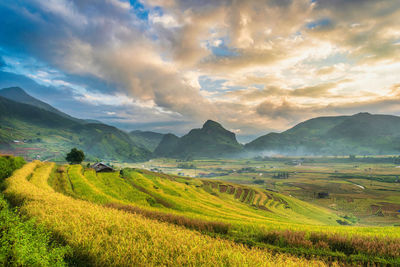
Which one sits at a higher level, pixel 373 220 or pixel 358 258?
pixel 358 258

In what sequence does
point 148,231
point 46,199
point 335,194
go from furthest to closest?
point 335,194, point 46,199, point 148,231

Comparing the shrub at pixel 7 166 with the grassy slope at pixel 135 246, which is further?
the shrub at pixel 7 166

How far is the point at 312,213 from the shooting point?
9088 cm

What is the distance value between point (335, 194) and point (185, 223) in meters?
177

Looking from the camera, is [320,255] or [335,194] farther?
[335,194]

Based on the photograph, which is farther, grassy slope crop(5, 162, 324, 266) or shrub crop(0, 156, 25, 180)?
shrub crop(0, 156, 25, 180)

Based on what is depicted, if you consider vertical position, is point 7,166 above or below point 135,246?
below

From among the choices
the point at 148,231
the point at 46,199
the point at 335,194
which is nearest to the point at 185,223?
the point at 148,231

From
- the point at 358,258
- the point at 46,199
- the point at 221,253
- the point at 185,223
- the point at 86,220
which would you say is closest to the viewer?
the point at 221,253

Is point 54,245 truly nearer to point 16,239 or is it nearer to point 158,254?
point 16,239

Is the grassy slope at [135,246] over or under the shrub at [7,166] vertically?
Result: over

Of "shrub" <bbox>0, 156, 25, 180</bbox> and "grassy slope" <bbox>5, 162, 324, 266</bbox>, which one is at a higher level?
"grassy slope" <bbox>5, 162, 324, 266</bbox>

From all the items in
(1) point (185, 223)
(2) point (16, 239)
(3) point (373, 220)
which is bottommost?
(3) point (373, 220)

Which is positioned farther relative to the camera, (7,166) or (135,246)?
(7,166)
